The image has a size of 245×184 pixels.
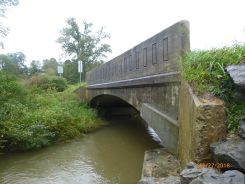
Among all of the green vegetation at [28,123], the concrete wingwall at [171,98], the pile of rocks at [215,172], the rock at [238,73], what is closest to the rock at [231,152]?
the pile of rocks at [215,172]

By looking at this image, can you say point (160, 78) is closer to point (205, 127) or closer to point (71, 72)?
point (205, 127)

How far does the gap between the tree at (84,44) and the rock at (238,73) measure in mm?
35166

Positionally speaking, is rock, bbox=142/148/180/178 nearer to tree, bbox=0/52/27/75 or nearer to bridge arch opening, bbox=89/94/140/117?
bridge arch opening, bbox=89/94/140/117

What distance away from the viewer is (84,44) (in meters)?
38.8

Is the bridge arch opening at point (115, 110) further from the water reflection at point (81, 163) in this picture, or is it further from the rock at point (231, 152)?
the rock at point (231, 152)

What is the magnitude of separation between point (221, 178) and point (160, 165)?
228cm

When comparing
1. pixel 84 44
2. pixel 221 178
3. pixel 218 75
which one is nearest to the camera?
pixel 221 178

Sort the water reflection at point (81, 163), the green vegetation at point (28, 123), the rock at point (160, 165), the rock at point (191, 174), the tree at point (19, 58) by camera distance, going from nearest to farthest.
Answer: the rock at point (191, 174) → the rock at point (160, 165) → the water reflection at point (81, 163) → the green vegetation at point (28, 123) → the tree at point (19, 58)

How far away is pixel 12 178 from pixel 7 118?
124 inches

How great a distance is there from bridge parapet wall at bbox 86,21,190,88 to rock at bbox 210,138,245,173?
2.45m

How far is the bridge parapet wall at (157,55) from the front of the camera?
5457mm

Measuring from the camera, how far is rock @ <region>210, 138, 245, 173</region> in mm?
2738

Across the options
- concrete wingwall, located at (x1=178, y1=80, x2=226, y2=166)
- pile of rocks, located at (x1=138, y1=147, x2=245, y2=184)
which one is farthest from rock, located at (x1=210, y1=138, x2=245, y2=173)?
concrete wingwall, located at (x1=178, y1=80, x2=226, y2=166)

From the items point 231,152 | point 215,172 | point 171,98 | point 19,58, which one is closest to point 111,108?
point 171,98
